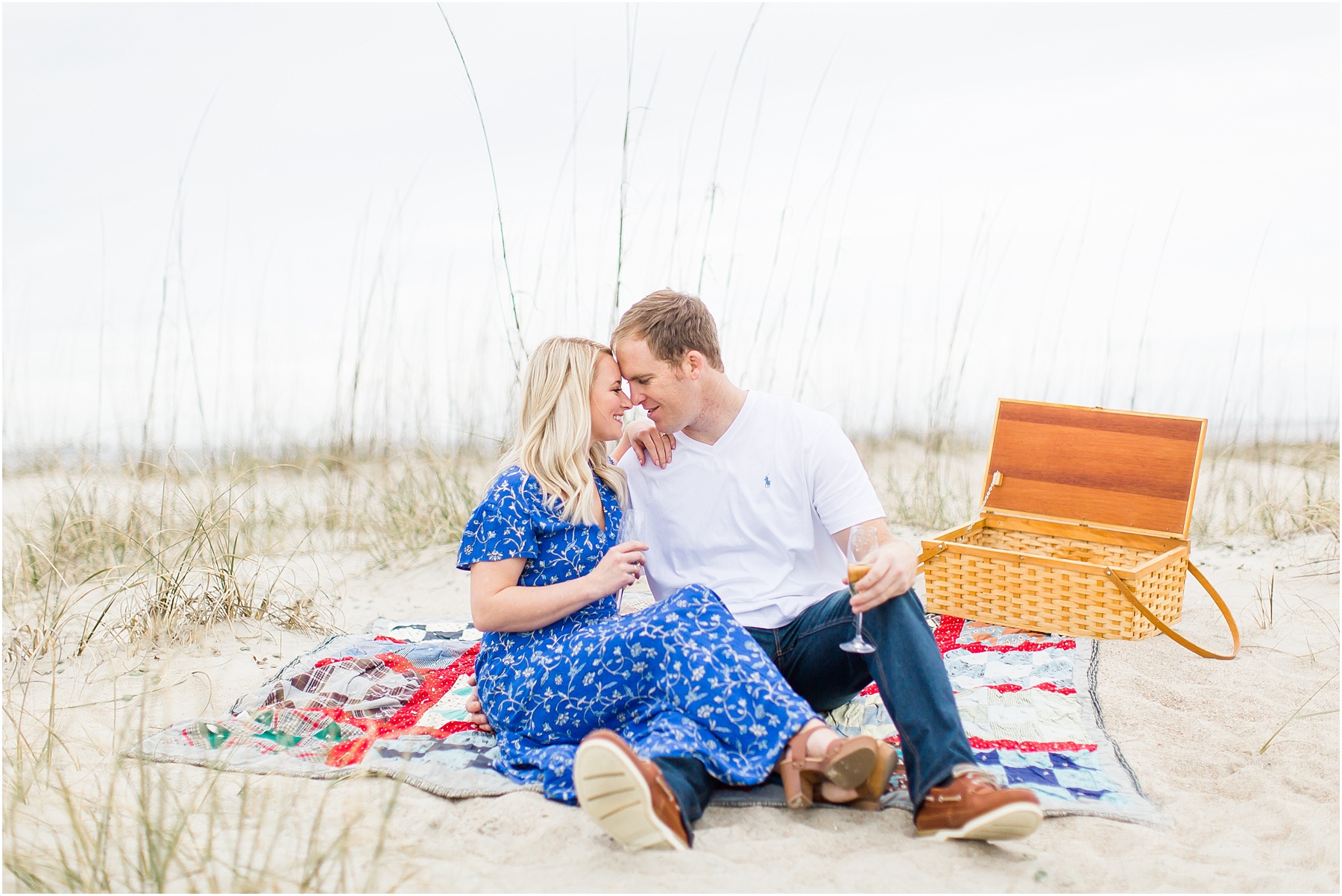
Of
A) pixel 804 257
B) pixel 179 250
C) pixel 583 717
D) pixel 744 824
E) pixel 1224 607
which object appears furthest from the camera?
pixel 804 257

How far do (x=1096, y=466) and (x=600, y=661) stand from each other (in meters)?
2.48

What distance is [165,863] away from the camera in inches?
66.6

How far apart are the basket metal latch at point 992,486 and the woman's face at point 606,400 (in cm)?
200

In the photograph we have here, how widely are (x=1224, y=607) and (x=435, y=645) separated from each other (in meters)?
2.64

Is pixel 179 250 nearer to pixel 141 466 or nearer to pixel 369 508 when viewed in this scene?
pixel 141 466

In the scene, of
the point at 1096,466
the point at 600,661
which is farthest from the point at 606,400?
the point at 1096,466

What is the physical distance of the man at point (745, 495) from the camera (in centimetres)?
254

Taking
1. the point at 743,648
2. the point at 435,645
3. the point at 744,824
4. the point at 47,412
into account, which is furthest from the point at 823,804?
the point at 47,412

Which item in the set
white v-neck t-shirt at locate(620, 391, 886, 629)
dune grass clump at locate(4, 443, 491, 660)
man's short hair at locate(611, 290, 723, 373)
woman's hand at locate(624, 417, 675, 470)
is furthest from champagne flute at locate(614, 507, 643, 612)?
dune grass clump at locate(4, 443, 491, 660)

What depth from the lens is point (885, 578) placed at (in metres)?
2.09

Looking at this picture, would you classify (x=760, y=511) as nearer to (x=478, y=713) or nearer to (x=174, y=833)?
(x=478, y=713)

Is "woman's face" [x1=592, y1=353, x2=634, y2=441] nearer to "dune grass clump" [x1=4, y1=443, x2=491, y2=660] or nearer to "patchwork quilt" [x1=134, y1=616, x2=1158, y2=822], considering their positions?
"patchwork quilt" [x1=134, y1=616, x2=1158, y2=822]

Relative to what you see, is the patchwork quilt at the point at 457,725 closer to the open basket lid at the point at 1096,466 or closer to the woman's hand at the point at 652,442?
the open basket lid at the point at 1096,466

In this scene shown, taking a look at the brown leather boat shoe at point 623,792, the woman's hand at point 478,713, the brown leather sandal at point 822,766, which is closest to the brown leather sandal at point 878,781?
the brown leather sandal at point 822,766
